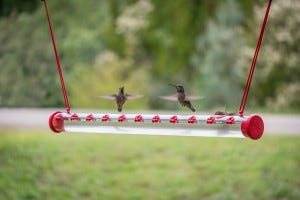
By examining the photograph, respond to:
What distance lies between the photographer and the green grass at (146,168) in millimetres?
4738

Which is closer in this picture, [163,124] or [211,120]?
[211,120]

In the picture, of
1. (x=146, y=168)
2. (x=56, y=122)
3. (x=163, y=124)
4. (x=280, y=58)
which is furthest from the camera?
(x=280, y=58)

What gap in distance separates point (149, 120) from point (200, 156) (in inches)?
118

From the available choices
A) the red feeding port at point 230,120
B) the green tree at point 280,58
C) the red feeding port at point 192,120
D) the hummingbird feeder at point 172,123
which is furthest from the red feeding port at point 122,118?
the green tree at point 280,58

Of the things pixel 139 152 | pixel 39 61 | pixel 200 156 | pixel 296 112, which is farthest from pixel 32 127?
pixel 296 112

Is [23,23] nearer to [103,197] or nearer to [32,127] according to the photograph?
[32,127]

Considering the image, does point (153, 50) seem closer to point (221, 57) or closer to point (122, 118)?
point (221, 57)

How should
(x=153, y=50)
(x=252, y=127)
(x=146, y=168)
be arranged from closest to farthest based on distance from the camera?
(x=252, y=127)
(x=146, y=168)
(x=153, y=50)

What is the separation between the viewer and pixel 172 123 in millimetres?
2104

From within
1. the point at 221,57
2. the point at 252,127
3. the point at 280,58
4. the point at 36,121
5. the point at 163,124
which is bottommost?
the point at 252,127

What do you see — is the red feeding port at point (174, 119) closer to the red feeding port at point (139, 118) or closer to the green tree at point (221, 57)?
the red feeding port at point (139, 118)

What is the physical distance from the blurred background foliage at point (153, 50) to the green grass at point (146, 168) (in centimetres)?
38

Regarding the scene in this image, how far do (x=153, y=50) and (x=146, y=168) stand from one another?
5.30 feet

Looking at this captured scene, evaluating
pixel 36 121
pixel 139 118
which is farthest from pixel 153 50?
pixel 139 118
